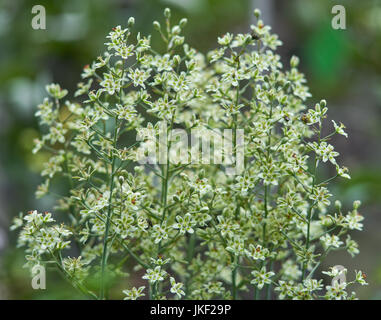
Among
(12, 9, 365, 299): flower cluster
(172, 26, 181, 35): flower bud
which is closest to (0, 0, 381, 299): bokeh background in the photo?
(12, 9, 365, 299): flower cluster

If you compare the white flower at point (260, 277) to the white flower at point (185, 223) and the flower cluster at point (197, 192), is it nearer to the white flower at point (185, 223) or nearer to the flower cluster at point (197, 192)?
the flower cluster at point (197, 192)

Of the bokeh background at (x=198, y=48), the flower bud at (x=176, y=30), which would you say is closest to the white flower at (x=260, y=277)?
the flower bud at (x=176, y=30)

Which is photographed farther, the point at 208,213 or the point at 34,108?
the point at 34,108

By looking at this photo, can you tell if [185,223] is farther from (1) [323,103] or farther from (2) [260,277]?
(1) [323,103]

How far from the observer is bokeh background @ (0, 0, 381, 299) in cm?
178

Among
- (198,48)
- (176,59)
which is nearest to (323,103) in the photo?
(176,59)

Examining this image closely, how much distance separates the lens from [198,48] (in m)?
2.24

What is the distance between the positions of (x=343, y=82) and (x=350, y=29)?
0.30 m

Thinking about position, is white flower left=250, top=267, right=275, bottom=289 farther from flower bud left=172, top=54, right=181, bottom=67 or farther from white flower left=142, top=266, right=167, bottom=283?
flower bud left=172, top=54, right=181, bottom=67

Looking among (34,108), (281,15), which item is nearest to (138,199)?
(34,108)

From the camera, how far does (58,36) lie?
2.04 meters

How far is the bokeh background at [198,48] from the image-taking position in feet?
5.83

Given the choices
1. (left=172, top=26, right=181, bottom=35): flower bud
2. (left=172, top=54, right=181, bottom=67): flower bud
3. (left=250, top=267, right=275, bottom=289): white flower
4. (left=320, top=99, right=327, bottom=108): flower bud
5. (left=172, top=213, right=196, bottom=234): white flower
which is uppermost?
(left=172, top=26, right=181, bottom=35): flower bud
